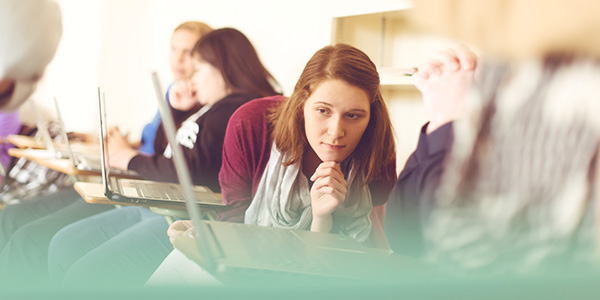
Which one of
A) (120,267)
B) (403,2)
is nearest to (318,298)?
(403,2)

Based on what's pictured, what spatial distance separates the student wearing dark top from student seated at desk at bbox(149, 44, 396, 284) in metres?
0.10

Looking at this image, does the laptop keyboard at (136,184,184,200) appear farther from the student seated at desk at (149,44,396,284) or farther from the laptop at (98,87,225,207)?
the student seated at desk at (149,44,396,284)

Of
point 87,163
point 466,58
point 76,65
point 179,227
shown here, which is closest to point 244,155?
point 179,227

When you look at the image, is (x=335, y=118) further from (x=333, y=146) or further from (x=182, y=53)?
(x=182, y=53)

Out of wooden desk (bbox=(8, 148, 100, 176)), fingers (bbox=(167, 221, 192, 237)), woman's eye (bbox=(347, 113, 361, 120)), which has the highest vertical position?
woman's eye (bbox=(347, 113, 361, 120))

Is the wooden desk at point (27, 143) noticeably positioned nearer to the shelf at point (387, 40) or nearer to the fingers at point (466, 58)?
the shelf at point (387, 40)

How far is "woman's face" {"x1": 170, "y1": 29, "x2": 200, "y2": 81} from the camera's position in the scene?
118 centimetres

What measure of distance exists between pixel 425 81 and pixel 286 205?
27cm

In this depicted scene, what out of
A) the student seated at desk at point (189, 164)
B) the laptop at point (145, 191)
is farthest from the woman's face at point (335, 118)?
the student seated at desk at point (189, 164)

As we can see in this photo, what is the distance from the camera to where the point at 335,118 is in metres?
0.68

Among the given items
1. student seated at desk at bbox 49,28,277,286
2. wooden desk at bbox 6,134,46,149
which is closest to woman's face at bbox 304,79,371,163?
student seated at desk at bbox 49,28,277,286

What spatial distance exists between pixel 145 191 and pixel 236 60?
0.33 m

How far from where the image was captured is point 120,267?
92cm

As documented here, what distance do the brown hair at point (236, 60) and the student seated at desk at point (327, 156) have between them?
0.25 m
